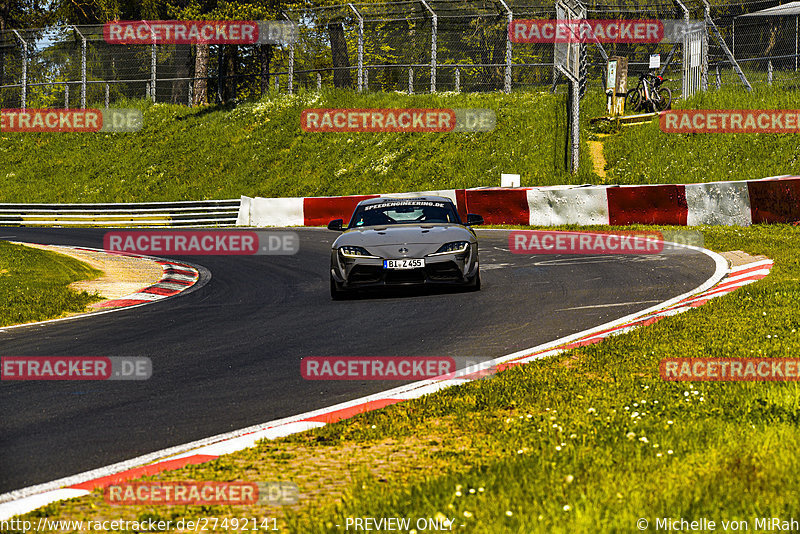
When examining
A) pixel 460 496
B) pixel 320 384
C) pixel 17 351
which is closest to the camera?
pixel 460 496

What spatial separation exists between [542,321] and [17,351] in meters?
4.97

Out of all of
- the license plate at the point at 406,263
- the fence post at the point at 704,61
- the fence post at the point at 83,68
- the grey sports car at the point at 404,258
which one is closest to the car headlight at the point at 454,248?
the grey sports car at the point at 404,258

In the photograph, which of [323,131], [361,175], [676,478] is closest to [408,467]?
[676,478]

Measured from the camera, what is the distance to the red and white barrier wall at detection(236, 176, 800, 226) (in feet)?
61.1

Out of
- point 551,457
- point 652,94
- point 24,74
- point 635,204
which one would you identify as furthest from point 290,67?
point 551,457

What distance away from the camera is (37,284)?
13.9 metres

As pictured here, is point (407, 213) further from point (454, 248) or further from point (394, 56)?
point (394, 56)

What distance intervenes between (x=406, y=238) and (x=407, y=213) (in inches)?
61.8

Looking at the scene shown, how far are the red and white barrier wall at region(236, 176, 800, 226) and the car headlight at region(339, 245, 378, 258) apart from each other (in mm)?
10438

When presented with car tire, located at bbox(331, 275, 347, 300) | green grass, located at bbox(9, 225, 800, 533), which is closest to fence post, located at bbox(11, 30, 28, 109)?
car tire, located at bbox(331, 275, 347, 300)

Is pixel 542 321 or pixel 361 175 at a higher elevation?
pixel 361 175

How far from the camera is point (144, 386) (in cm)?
700

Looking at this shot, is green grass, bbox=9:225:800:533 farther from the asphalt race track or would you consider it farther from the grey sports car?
the grey sports car

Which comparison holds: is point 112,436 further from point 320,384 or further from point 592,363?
point 592,363
